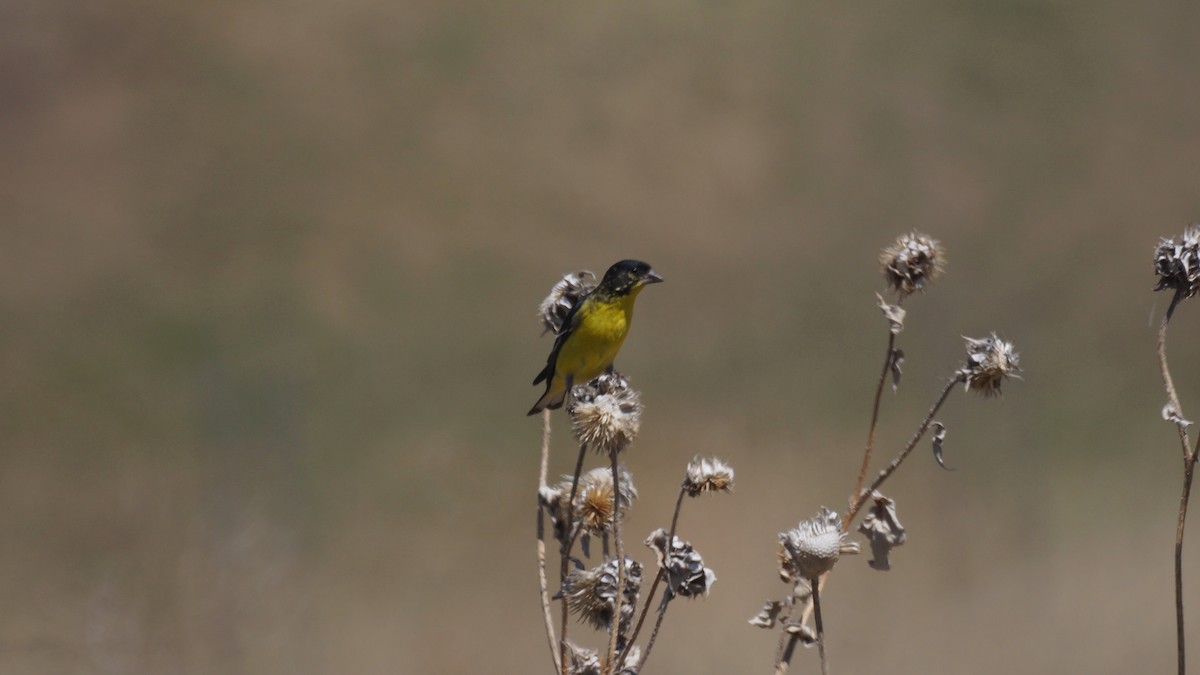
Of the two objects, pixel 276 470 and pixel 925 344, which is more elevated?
pixel 925 344

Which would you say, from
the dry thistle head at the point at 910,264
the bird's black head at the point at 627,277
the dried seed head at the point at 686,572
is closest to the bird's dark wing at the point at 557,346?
the bird's black head at the point at 627,277

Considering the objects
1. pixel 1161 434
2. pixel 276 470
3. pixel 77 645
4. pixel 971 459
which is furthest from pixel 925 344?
pixel 77 645

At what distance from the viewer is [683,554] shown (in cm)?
159

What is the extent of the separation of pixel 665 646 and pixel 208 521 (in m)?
3.00

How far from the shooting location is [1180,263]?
64.4 inches

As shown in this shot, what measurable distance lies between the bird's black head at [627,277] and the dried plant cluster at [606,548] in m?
0.94

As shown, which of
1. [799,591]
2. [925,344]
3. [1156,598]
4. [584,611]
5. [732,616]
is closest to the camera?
[799,591]

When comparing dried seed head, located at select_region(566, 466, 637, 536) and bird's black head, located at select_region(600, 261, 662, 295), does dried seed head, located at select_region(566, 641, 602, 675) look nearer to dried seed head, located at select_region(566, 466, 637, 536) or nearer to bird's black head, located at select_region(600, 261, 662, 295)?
dried seed head, located at select_region(566, 466, 637, 536)

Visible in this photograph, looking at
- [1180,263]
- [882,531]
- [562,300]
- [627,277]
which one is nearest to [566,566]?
[882,531]

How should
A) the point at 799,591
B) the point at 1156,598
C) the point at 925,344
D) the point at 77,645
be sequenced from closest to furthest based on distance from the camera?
the point at 799,591 → the point at 77,645 → the point at 1156,598 → the point at 925,344

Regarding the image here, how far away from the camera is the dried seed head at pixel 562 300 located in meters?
2.09

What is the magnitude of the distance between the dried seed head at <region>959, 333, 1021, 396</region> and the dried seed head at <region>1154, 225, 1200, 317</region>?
0.77 ft

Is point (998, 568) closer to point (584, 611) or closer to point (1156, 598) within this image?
point (1156, 598)

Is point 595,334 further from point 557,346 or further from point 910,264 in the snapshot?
point 910,264
